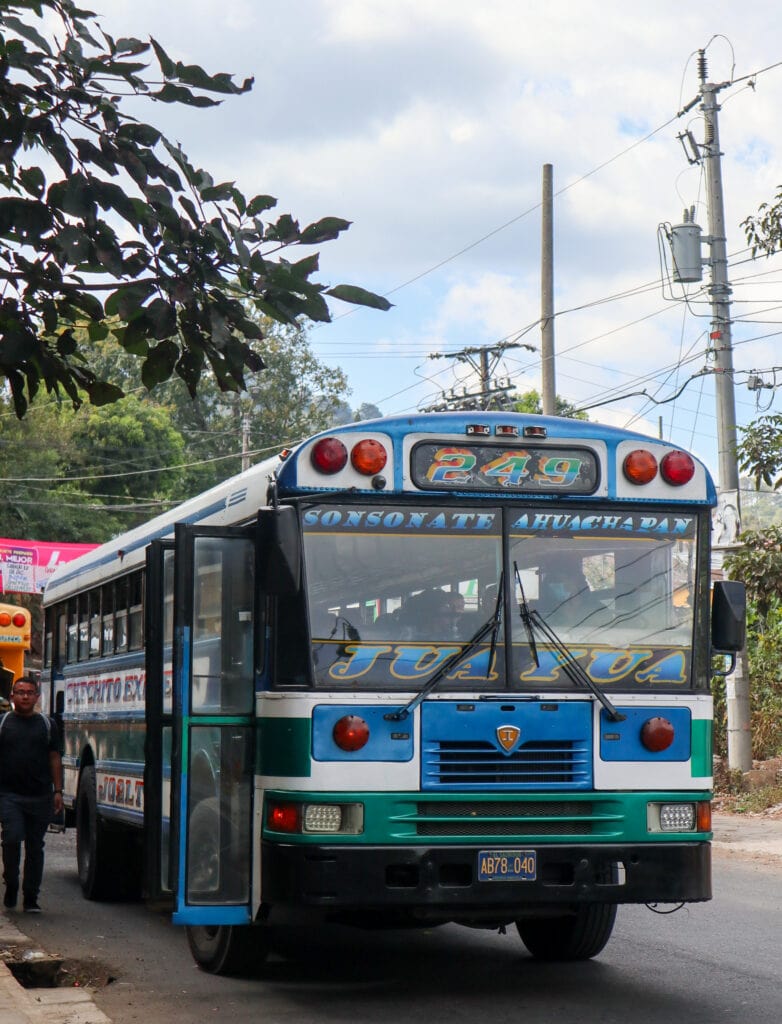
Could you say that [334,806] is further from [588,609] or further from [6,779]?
[6,779]

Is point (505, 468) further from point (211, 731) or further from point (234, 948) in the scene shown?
point (234, 948)

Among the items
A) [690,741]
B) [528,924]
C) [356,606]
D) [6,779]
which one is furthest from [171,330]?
[6,779]

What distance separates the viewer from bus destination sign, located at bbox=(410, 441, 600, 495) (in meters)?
8.05

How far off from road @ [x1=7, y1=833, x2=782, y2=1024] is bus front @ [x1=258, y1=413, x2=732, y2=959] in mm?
479

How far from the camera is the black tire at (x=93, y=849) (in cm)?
1212

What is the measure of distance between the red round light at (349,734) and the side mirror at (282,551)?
0.70 metres

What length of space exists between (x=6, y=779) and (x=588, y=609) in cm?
527

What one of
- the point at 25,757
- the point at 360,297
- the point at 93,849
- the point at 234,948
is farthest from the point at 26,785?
the point at 360,297

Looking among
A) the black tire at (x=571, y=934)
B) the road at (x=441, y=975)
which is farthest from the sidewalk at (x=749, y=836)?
the black tire at (x=571, y=934)

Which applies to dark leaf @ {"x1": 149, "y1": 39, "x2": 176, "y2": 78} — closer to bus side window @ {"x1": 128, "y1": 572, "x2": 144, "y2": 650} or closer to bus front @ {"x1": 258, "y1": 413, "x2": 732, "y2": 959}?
bus front @ {"x1": 258, "y1": 413, "x2": 732, "y2": 959}

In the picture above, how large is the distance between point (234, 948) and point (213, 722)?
1.39 metres

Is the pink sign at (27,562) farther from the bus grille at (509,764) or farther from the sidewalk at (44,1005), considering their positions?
the bus grille at (509,764)

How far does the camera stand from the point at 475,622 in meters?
7.90

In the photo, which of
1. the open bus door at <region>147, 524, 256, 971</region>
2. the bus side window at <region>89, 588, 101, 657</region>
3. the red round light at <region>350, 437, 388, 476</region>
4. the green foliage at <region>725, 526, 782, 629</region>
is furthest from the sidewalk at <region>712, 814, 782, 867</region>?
the red round light at <region>350, 437, 388, 476</region>
